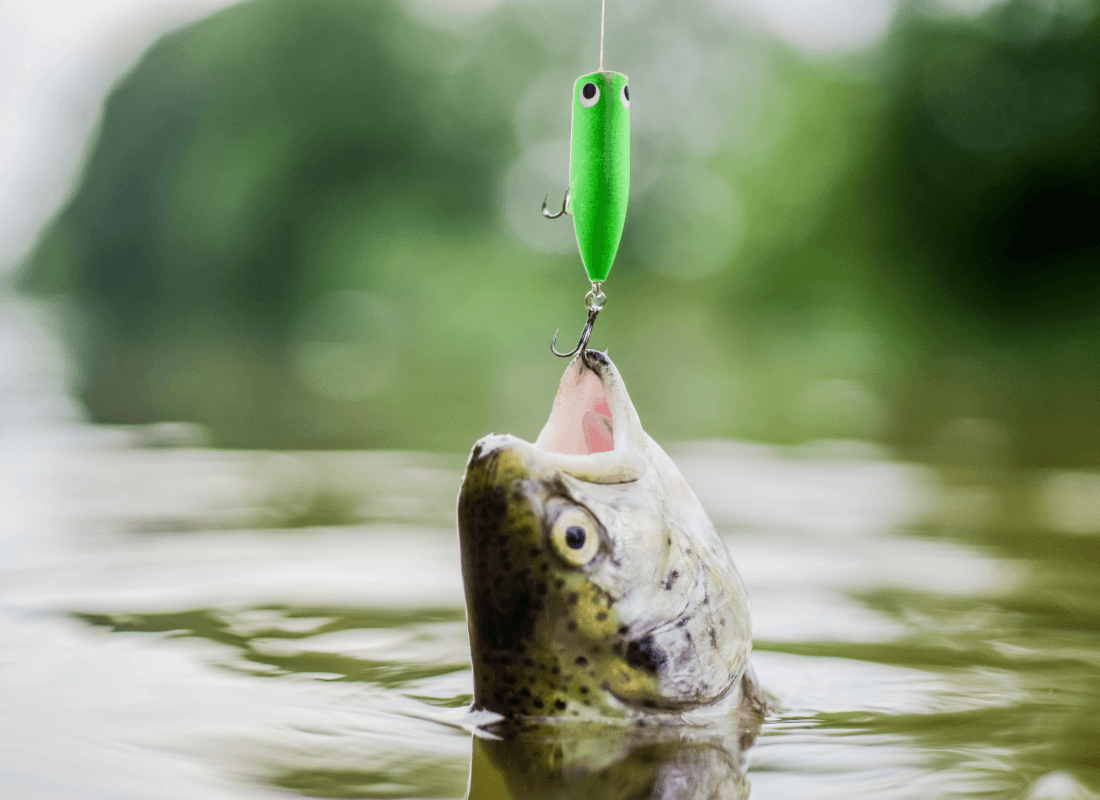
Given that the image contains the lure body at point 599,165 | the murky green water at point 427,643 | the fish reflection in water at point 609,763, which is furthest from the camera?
the lure body at point 599,165

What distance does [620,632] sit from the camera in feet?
6.34

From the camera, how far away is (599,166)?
6.84 ft

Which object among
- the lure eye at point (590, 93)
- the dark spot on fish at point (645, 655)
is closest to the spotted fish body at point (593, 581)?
the dark spot on fish at point (645, 655)

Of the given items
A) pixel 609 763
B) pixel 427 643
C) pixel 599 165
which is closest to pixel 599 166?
pixel 599 165

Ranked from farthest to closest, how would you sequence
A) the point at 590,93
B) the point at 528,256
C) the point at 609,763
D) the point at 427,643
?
the point at 528,256 → the point at 427,643 → the point at 590,93 → the point at 609,763

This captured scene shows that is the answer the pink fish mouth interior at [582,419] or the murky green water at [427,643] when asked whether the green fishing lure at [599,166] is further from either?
the murky green water at [427,643]

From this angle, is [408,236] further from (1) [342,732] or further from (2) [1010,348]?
(1) [342,732]

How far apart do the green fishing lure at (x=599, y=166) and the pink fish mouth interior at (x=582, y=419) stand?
20cm

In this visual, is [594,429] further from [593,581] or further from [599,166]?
[599,166]

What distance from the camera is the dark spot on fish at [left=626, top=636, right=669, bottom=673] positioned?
1946mm

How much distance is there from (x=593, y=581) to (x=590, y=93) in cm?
84

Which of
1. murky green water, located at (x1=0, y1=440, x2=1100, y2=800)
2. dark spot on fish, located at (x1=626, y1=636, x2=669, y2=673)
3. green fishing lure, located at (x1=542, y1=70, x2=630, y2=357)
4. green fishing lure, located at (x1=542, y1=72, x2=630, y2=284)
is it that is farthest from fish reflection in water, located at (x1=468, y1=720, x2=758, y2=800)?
green fishing lure, located at (x1=542, y1=72, x2=630, y2=284)

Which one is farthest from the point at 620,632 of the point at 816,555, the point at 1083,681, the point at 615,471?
the point at 816,555

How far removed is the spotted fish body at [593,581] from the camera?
1.90 m
